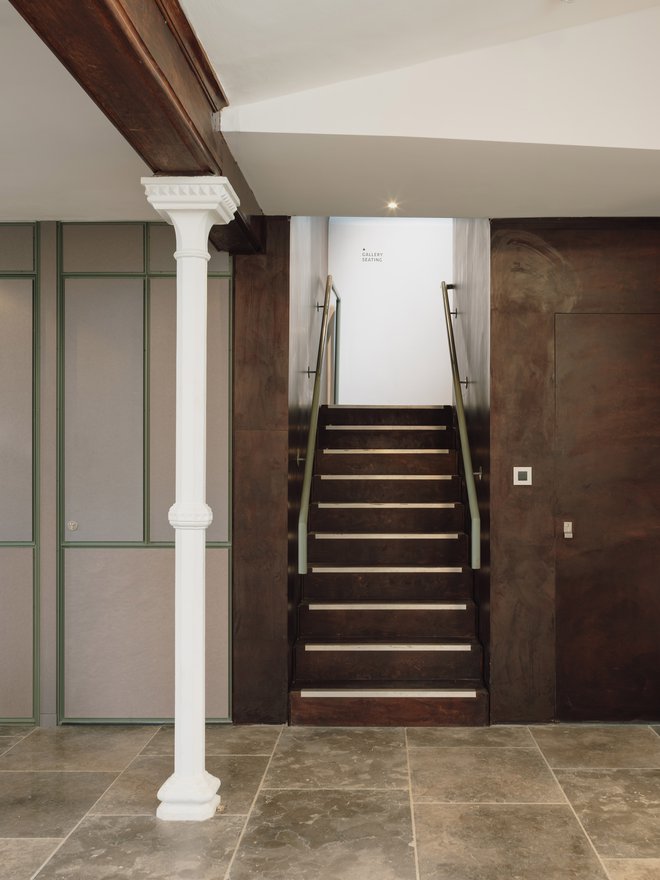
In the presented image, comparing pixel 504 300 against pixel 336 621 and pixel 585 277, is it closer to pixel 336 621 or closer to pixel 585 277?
pixel 585 277

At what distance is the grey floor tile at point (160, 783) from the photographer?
3.34m

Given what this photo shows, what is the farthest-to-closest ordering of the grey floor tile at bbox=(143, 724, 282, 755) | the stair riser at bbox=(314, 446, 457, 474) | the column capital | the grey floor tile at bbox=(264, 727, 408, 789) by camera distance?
the stair riser at bbox=(314, 446, 457, 474), the grey floor tile at bbox=(143, 724, 282, 755), the grey floor tile at bbox=(264, 727, 408, 789), the column capital

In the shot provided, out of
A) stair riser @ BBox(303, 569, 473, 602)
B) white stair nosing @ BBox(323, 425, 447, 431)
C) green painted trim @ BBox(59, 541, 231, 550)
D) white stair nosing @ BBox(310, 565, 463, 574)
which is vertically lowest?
stair riser @ BBox(303, 569, 473, 602)

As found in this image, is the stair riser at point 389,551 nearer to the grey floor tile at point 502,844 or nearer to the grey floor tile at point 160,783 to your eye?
A: the grey floor tile at point 160,783

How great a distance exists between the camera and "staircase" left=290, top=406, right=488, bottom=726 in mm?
4324

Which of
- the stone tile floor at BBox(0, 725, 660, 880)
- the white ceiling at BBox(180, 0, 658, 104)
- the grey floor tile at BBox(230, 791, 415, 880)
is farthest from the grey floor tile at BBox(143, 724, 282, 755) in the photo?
the white ceiling at BBox(180, 0, 658, 104)

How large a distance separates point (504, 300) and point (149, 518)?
7.17ft

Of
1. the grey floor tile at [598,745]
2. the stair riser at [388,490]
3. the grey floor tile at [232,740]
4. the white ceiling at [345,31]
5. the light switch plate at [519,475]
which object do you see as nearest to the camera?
the white ceiling at [345,31]

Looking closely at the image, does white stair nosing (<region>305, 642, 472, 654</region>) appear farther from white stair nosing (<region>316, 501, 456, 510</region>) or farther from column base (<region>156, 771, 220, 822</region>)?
column base (<region>156, 771, 220, 822</region>)

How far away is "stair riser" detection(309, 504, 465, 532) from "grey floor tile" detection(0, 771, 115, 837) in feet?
7.11

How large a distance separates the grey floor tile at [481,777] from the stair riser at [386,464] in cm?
242

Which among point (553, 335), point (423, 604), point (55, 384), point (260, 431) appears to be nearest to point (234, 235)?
point (260, 431)

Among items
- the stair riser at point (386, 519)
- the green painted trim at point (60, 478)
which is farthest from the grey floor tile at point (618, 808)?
the green painted trim at point (60, 478)

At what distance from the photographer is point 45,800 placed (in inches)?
135
